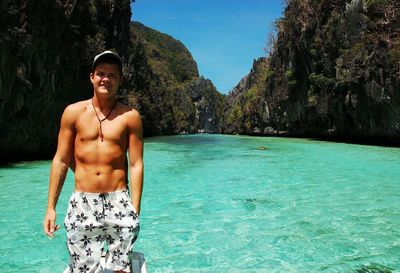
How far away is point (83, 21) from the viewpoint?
22875 mm

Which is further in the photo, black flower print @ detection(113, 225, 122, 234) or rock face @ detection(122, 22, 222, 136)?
rock face @ detection(122, 22, 222, 136)

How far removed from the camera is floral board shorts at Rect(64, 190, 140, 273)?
8.66 feet

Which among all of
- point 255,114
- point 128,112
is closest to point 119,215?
point 128,112

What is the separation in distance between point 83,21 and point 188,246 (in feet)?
66.1

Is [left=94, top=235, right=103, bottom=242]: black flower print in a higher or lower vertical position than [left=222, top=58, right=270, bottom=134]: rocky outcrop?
lower

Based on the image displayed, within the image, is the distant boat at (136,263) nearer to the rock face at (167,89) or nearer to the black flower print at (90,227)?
the black flower print at (90,227)

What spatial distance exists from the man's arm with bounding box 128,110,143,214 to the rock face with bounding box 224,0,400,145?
2347cm

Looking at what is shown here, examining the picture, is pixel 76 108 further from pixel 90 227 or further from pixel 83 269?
pixel 83 269

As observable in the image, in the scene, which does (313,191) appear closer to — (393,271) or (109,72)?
(393,271)

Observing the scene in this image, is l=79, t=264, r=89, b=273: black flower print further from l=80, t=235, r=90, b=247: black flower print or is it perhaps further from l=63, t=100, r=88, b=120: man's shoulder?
l=63, t=100, r=88, b=120: man's shoulder

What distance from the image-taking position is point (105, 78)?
107 inches

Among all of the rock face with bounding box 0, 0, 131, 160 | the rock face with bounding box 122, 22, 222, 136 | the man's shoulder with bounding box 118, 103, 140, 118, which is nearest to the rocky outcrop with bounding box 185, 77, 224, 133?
the rock face with bounding box 122, 22, 222, 136

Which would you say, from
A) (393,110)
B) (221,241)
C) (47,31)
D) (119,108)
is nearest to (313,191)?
(221,241)

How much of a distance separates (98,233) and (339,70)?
30.7 meters
